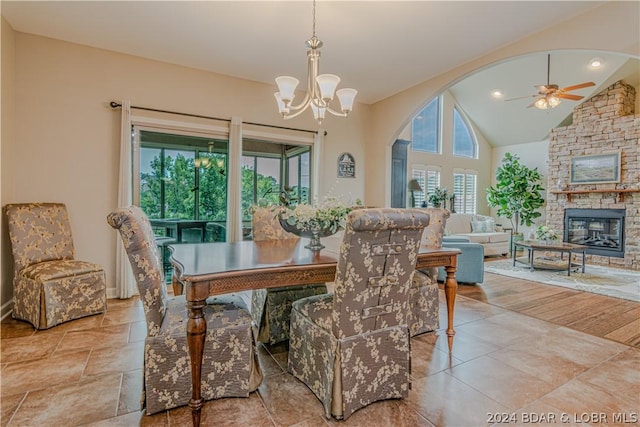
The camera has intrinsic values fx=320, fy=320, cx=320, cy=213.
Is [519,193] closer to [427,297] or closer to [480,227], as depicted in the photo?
[480,227]

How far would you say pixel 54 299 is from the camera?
111 inches

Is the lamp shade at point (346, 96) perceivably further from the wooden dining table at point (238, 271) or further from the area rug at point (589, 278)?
the area rug at point (589, 278)

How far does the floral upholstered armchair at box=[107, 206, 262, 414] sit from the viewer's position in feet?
5.39

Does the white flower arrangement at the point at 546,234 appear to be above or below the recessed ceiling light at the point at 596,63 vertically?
below

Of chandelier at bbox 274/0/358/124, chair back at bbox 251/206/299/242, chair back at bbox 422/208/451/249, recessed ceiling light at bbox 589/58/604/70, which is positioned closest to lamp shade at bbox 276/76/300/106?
chandelier at bbox 274/0/358/124

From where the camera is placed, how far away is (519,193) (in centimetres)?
771

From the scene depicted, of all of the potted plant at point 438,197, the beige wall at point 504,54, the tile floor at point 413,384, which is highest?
the beige wall at point 504,54

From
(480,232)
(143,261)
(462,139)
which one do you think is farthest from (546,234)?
(143,261)


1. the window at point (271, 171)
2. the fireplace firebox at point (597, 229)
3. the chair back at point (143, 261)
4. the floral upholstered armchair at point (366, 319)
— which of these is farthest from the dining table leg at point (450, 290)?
the fireplace firebox at point (597, 229)

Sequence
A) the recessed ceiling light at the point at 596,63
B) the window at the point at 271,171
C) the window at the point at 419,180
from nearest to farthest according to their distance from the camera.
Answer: the window at the point at 271,171 < the recessed ceiling light at the point at 596,63 < the window at the point at 419,180

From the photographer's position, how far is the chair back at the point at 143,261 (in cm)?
159

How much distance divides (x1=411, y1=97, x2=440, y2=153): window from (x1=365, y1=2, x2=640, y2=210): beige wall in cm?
331

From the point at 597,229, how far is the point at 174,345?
8.12 m

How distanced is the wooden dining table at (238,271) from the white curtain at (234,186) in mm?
1723
